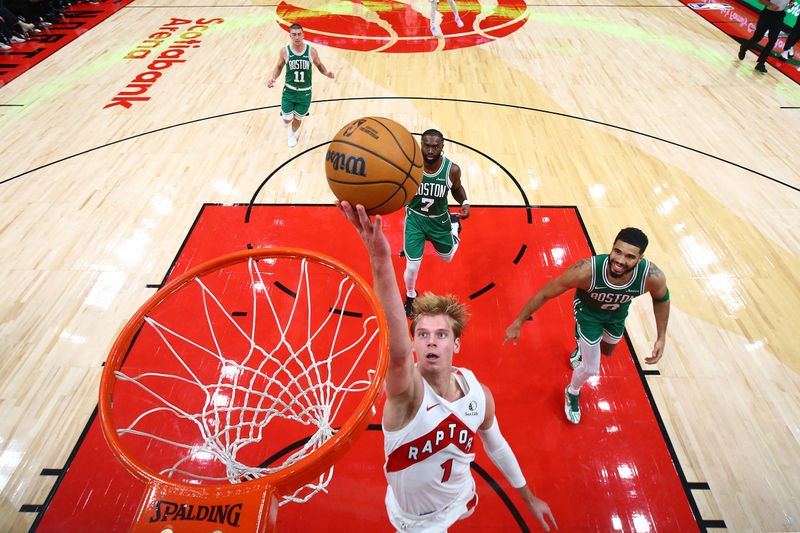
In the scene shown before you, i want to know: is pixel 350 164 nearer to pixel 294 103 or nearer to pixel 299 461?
pixel 299 461

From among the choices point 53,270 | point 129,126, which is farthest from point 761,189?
point 129,126

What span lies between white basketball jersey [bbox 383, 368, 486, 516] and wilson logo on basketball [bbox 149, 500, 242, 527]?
0.64m

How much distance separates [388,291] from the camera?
1730 millimetres

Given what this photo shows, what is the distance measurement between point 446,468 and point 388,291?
3.09 ft

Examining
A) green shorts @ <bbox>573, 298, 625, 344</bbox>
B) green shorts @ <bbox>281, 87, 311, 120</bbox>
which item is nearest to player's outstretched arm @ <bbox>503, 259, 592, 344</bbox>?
green shorts @ <bbox>573, 298, 625, 344</bbox>

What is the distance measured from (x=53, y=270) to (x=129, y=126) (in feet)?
10.7

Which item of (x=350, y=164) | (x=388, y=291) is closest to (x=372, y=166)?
(x=350, y=164)

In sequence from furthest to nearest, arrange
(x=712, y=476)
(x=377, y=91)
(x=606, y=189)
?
1. (x=377, y=91)
2. (x=606, y=189)
3. (x=712, y=476)

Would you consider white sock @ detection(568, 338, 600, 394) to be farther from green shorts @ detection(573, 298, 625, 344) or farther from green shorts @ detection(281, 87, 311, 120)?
green shorts @ detection(281, 87, 311, 120)

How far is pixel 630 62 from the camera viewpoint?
9.16 m

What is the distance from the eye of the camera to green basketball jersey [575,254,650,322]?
9.73ft

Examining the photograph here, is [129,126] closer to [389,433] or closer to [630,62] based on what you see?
[389,433]

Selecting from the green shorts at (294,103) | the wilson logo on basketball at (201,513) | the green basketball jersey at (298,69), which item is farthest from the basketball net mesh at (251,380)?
the green basketball jersey at (298,69)

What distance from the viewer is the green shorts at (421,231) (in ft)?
13.4
